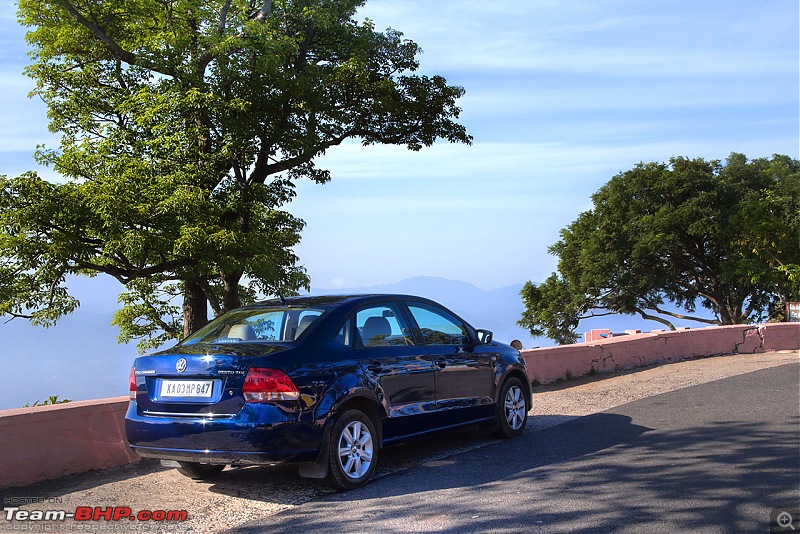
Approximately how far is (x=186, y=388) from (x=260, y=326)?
893mm

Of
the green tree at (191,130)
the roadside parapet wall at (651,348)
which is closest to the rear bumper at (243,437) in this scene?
the roadside parapet wall at (651,348)

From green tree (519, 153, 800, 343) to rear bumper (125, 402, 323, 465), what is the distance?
36373mm

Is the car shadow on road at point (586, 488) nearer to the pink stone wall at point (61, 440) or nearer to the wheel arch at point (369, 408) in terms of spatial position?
the wheel arch at point (369, 408)

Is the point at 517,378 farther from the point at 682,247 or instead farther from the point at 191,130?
the point at 682,247

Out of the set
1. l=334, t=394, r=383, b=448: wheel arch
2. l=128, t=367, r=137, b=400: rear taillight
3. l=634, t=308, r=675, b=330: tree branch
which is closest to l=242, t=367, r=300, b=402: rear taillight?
l=334, t=394, r=383, b=448: wheel arch

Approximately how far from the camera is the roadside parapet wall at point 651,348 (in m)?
13.4

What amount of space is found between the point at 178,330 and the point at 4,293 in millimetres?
7927

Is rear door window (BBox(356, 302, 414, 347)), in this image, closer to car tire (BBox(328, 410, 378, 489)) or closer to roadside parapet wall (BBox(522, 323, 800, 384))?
car tire (BBox(328, 410, 378, 489))

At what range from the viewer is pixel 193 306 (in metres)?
25.8

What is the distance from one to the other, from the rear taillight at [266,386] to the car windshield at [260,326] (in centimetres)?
50

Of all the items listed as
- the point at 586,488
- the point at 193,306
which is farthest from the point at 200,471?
the point at 193,306

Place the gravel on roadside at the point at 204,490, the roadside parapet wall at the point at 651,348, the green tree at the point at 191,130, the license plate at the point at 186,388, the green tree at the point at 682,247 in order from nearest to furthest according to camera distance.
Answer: the gravel on roadside at the point at 204,490, the license plate at the point at 186,388, the roadside parapet wall at the point at 651,348, the green tree at the point at 191,130, the green tree at the point at 682,247

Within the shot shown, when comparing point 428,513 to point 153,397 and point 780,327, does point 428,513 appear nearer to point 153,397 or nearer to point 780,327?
point 153,397

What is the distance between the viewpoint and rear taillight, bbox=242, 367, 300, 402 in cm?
578
